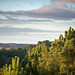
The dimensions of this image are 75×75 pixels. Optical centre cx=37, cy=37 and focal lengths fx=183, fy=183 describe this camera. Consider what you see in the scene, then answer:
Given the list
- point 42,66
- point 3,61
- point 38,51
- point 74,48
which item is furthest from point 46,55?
point 3,61

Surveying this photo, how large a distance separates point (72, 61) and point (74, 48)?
173 cm

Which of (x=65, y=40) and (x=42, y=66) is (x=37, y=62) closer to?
(x=42, y=66)

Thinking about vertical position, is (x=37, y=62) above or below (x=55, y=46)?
below

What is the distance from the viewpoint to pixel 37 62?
997 inches

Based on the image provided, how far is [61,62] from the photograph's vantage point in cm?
2464

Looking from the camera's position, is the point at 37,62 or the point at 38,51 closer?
the point at 37,62

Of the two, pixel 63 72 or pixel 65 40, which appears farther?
pixel 65 40

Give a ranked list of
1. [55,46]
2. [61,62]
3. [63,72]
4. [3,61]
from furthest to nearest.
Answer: [3,61], [55,46], [61,62], [63,72]

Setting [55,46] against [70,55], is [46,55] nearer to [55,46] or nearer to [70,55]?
[55,46]

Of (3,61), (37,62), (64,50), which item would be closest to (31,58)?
(37,62)

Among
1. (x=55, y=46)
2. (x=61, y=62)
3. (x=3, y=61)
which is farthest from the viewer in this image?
(x=3, y=61)

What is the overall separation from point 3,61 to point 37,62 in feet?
159

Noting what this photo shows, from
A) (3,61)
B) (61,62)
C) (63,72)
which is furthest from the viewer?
(3,61)

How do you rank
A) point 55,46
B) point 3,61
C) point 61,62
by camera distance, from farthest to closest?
A: point 3,61 → point 55,46 → point 61,62
